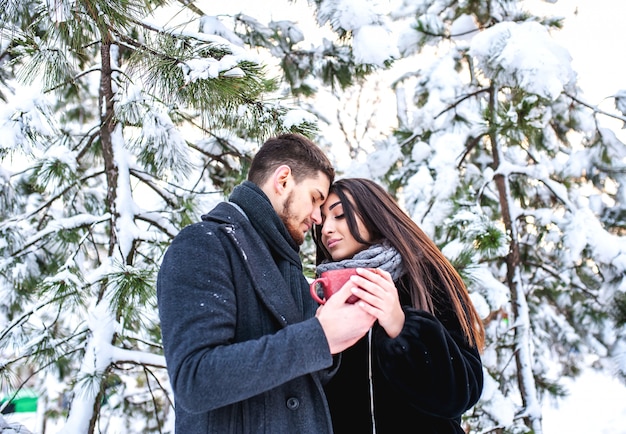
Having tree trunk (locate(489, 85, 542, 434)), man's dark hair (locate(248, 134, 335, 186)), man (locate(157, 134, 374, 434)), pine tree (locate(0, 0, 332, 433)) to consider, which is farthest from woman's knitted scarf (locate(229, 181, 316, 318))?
tree trunk (locate(489, 85, 542, 434))

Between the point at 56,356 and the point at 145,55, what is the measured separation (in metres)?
1.72

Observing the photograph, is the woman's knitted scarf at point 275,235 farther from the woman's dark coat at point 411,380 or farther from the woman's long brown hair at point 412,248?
the woman's long brown hair at point 412,248

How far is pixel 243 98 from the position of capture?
170 cm

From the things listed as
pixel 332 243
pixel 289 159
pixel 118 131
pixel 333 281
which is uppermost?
pixel 118 131

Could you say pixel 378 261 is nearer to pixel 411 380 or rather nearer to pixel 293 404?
pixel 411 380

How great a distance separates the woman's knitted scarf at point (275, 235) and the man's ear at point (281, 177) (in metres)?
0.07

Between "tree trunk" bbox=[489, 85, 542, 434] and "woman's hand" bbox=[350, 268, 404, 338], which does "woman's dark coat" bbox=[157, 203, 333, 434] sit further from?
"tree trunk" bbox=[489, 85, 542, 434]

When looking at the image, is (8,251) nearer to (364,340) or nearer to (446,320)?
(364,340)

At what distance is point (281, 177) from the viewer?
56.0 inches

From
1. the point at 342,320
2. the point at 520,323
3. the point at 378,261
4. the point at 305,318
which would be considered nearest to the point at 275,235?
the point at 305,318

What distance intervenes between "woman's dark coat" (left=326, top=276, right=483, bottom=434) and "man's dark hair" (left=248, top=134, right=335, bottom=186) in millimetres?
552

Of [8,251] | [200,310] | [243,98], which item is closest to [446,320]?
[200,310]

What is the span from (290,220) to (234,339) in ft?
1.44

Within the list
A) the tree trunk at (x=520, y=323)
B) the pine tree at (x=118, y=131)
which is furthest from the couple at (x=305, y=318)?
the tree trunk at (x=520, y=323)
